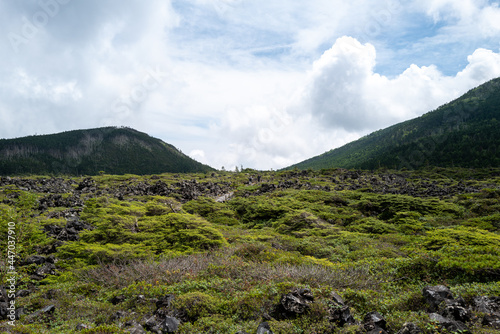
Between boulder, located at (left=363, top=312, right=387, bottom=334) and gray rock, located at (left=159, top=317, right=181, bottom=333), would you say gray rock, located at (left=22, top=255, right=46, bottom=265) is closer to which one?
gray rock, located at (left=159, top=317, right=181, bottom=333)

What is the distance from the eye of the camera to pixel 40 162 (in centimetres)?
13900

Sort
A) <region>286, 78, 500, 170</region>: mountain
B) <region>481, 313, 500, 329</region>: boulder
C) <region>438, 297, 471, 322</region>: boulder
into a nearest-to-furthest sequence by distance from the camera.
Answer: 1. <region>481, 313, 500, 329</region>: boulder
2. <region>438, 297, 471, 322</region>: boulder
3. <region>286, 78, 500, 170</region>: mountain

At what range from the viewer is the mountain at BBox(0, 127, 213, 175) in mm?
135250

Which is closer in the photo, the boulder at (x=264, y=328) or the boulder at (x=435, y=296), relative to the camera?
the boulder at (x=264, y=328)

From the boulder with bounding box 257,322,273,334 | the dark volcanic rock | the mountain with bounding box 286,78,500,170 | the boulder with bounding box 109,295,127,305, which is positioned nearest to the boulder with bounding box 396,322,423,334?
the dark volcanic rock

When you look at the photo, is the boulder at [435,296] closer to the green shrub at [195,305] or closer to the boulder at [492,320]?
the boulder at [492,320]

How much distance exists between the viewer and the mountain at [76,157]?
5325 inches

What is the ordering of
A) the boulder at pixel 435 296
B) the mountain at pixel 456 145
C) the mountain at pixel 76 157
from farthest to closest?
the mountain at pixel 76 157, the mountain at pixel 456 145, the boulder at pixel 435 296

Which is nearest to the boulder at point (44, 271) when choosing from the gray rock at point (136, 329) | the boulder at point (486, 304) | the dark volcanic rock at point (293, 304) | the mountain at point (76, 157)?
the gray rock at point (136, 329)

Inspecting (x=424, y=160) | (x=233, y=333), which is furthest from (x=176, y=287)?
(x=424, y=160)

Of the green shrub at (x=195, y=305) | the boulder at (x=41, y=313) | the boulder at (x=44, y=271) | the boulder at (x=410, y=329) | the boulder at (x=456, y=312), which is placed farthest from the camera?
the boulder at (x=44, y=271)

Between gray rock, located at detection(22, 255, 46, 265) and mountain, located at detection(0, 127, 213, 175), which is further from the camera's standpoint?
mountain, located at detection(0, 127, 213, 175)

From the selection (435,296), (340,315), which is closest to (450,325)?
(435,296)

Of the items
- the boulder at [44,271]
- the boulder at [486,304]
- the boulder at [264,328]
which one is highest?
the boulder at [44,271]
